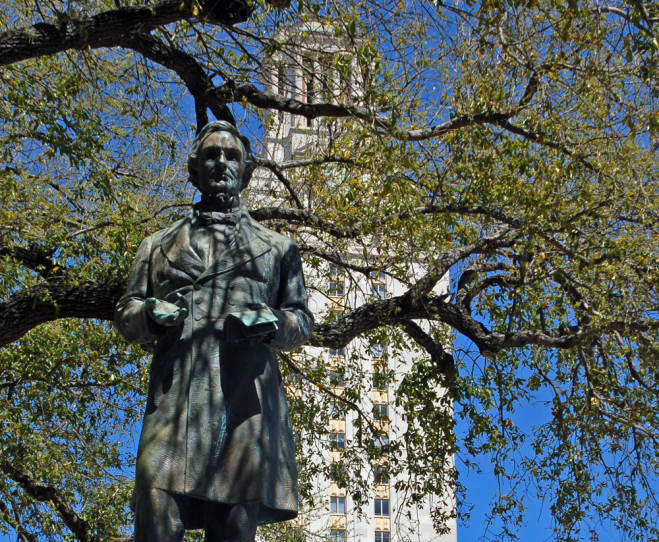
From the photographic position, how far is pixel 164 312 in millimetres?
4336

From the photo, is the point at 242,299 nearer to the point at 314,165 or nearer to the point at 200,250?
the point at 200,250

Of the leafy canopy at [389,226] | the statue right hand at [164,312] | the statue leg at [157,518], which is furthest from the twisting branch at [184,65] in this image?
the statue leg at [157,518]

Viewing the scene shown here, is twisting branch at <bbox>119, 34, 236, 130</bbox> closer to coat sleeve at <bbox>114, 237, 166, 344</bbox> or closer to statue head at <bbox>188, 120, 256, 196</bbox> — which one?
statue head at <bbox>188, 120, 256, 196</bbox>

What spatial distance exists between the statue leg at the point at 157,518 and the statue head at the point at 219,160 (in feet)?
5.31

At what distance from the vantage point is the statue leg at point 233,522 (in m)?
4.13

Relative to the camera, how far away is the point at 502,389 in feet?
38.7

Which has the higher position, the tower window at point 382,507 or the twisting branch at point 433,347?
the tower window at point 382,507

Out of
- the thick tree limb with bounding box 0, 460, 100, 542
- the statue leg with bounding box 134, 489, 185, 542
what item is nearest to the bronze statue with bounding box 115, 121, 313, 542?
the statue leg with bounding box 134, 489, 185, 542

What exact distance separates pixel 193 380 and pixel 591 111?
24.1 ft

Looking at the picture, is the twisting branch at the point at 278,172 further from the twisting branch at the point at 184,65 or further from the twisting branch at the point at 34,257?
the twisting branch at the point at 34,257

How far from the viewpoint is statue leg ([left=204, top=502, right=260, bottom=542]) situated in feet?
13.5

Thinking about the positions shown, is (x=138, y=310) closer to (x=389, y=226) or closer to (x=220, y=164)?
(x=220, y=164)

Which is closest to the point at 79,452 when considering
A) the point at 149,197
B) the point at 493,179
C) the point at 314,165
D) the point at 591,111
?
the point at 149,197

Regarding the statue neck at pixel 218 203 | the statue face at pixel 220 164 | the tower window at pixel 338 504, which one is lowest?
the statue neck at pixel 218 203
